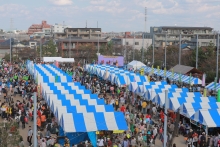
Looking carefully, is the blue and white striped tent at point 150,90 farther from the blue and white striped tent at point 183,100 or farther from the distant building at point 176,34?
the distant building at point 176,34

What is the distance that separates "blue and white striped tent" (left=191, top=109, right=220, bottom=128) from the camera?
38.8ft

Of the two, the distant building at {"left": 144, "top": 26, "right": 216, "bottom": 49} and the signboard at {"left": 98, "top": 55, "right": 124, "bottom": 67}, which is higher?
the distant building at {"left": 144, "top": 26, "right": 216, "bottom": 49}

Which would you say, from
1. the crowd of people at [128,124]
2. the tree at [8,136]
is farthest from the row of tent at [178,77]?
the tree at [8,136]

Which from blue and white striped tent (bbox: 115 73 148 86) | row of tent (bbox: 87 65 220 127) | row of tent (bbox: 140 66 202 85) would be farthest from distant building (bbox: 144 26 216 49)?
row of tent (bbox: 87 65 220 127)

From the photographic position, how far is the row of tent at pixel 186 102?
12.0 meters

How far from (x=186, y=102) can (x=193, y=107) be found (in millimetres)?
1060

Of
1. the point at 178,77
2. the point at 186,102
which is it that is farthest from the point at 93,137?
the point at 178,77

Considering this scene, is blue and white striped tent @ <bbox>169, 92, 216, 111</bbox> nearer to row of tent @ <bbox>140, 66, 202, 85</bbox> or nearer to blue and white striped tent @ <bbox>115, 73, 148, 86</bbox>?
blue and white striped tent @ <bbox>115, 73, 148, 86</bbox>

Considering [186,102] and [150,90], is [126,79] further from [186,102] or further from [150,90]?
[186,102]

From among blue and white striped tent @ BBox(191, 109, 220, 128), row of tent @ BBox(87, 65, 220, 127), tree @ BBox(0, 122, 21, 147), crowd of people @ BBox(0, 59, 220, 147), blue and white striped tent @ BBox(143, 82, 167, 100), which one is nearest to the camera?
tree @ BBox(0, 122, 21, 147)

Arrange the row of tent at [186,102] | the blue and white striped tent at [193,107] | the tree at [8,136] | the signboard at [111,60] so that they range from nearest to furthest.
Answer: the tree at [8,136]
the row of tent at [186,102]
the blue and white striped tent at [193,107]
the signboard at [111,60]

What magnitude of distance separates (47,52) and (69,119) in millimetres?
36755

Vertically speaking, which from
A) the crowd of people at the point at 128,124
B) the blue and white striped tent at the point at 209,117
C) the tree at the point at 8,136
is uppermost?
the tree at the point at 8,136

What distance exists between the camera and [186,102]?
14.3 metres
